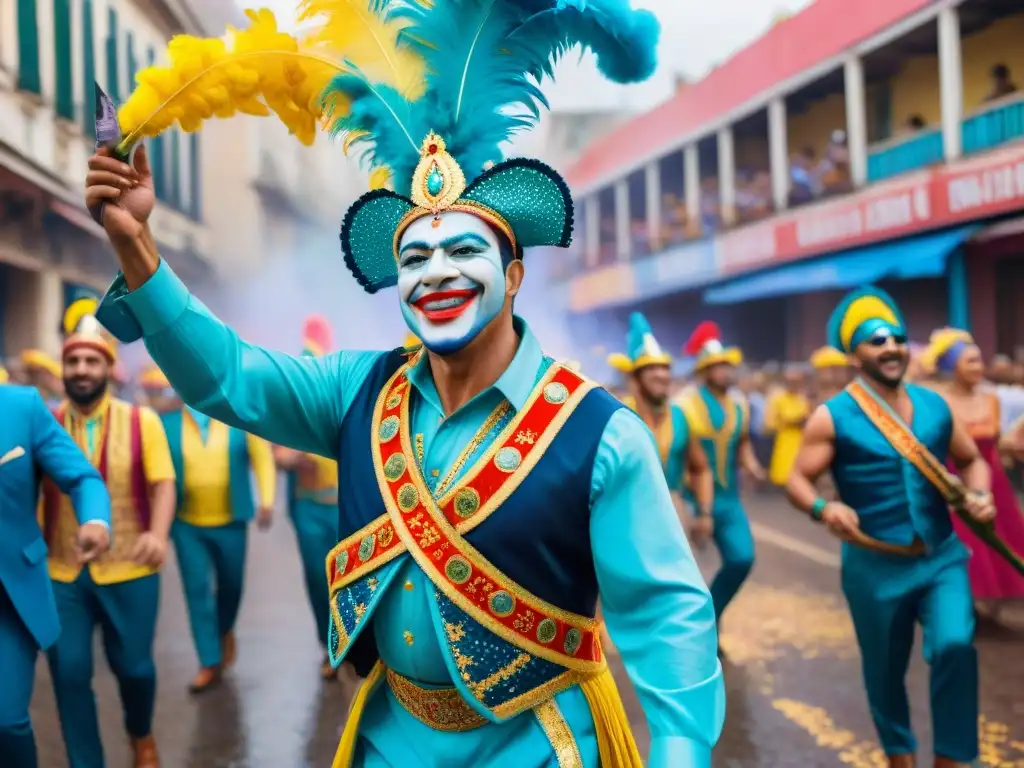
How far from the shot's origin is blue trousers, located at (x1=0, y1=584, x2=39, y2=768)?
3680mm

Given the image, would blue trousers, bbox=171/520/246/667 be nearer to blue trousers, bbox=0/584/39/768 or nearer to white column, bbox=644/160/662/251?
blue trousers, bbox=0/584/39/768

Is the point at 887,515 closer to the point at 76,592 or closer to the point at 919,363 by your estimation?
the point at 76,592

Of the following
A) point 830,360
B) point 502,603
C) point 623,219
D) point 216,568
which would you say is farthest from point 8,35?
point 623,219

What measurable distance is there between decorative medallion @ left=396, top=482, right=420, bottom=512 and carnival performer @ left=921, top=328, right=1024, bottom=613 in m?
6.23

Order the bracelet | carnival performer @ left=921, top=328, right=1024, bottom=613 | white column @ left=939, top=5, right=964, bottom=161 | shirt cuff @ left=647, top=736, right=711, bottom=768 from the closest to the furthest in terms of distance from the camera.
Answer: shirt cuff @ left=647, top=736, right=711, bottom=768 → the bracelet → carnival performer @ left=921, top=328, right=1024, bottom=613 → white column @ left=939, top=5, right=964, bottom=161

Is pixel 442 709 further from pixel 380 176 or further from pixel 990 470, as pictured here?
pixel 990 470

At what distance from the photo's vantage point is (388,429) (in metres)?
2.36

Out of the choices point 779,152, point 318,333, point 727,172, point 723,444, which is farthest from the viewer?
point 727,172

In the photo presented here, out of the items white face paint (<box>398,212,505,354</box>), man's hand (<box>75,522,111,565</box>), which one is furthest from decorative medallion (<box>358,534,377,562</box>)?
man's hand (<box>75,522,111,565</box>)

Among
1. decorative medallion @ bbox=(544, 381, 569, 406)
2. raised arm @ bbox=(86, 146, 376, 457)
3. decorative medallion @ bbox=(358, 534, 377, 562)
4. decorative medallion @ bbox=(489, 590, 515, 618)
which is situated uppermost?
raised arm @ bbox=(86, 146, 376, 457)

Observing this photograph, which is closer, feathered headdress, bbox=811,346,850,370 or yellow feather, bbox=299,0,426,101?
yellow feather, bbox=299,0,426,101

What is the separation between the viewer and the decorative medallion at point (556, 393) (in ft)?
7.46

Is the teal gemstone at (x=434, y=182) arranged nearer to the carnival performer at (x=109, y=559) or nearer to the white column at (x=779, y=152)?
the carnival performer at (x=109, y=559)

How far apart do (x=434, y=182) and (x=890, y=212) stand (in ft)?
56.6
